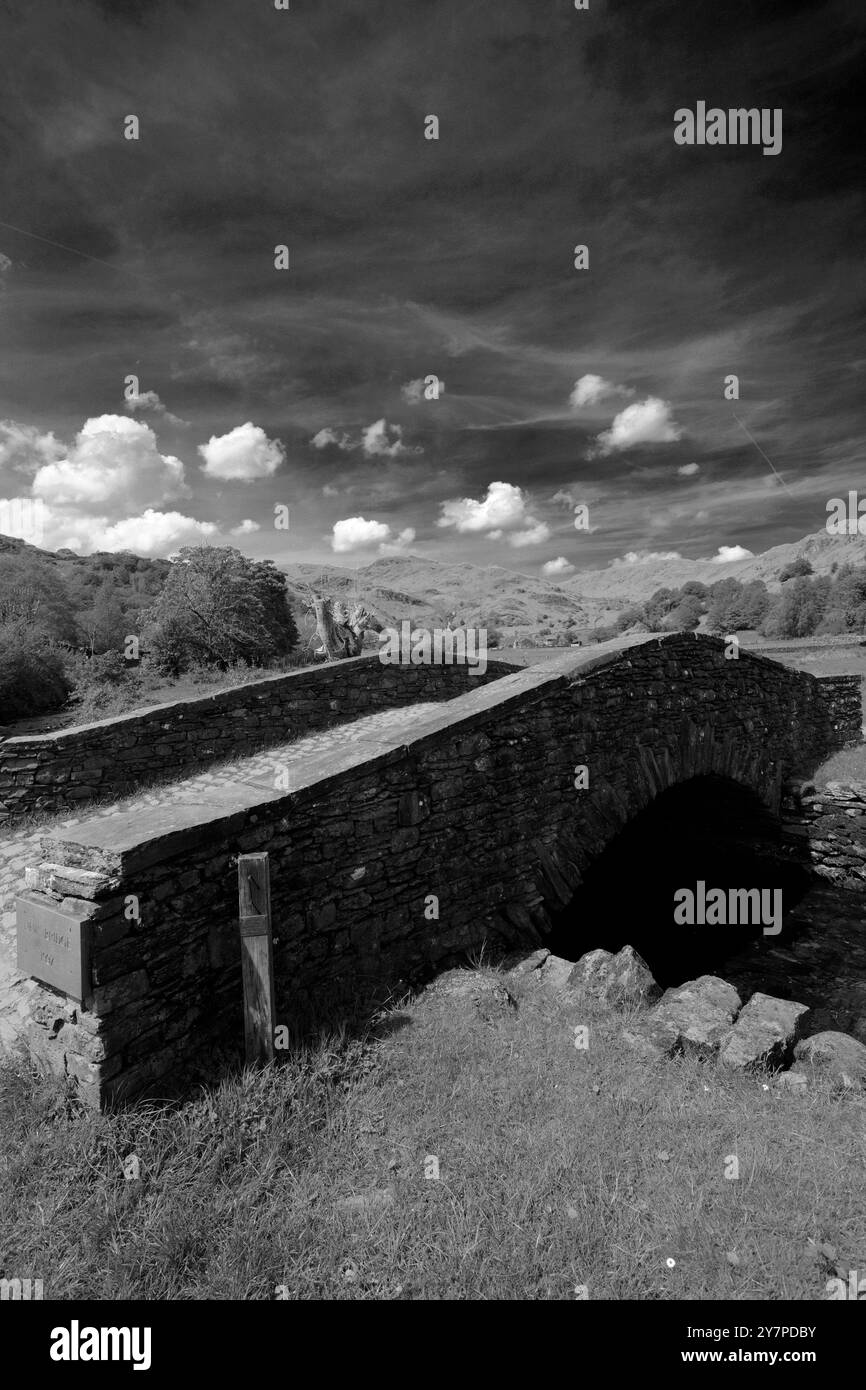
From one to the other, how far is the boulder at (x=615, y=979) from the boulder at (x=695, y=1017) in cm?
19

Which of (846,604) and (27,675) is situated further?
(846,604)

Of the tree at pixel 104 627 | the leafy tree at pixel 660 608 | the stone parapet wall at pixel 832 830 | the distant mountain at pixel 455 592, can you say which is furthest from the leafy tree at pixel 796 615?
the tree at pixel 104 627

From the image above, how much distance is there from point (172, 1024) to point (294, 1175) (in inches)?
45.0

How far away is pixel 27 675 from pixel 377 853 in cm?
2105

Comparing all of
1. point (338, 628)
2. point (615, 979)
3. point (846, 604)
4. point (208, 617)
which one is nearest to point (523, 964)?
point (615, 979)

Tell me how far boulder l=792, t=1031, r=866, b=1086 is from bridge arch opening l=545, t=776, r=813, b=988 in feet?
10.0

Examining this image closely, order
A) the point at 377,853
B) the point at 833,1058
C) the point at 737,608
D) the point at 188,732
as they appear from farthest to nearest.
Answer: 1. the point at 737,608
2. the point at 188,732
3. the point at 377,853
4. the point at 833,1058

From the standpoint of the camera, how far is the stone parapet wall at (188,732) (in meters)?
8.54

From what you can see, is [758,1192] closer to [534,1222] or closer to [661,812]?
[534,1222]

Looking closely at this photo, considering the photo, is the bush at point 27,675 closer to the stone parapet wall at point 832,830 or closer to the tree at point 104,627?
the tree at point 104,627

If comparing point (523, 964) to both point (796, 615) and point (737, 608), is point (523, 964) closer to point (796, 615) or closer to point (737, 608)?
point (796, 615)

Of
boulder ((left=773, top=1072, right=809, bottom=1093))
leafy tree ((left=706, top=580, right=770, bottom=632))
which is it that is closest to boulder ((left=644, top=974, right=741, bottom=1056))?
boulder ((left=773, top=1072, right=809, bottom=1093))

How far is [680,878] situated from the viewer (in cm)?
1092
